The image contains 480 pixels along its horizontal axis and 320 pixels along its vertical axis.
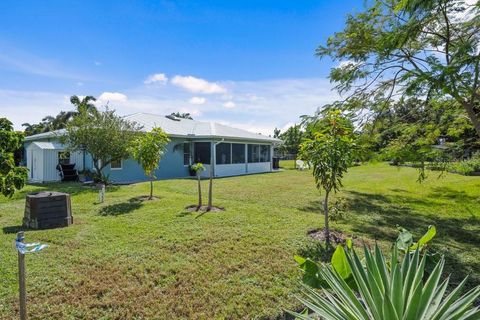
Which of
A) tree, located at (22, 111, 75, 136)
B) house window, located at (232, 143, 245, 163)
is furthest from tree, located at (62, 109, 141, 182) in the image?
tree, located at (22, 111, 75, 136)

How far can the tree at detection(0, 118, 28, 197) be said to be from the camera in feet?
14.8

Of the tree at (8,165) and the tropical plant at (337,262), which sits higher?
the tree at (8,165)

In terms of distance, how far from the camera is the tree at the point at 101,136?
1504cm

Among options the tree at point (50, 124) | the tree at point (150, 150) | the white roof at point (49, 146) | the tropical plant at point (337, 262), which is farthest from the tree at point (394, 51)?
the tree at point (50, 124)

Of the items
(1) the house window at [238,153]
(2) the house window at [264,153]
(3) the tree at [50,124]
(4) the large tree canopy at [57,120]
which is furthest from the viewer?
(3) the tree at [50,124]

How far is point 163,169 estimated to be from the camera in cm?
1905

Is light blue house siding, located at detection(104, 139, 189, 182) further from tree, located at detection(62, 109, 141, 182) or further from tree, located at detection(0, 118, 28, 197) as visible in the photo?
tree, located at detection(0, 118, 28, 197)

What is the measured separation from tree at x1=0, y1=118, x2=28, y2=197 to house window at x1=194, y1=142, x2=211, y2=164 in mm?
15511

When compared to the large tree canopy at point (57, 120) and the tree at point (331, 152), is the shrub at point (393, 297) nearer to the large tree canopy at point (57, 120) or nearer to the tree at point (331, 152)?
the tree at point (331, 152)

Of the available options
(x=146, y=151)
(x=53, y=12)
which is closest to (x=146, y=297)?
(x=146, y=151)

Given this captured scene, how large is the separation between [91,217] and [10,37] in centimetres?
645

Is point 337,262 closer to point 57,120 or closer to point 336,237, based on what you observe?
point 336,237

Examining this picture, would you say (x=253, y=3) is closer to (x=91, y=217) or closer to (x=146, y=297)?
(x=91, y=217)

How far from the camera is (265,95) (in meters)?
20.3
